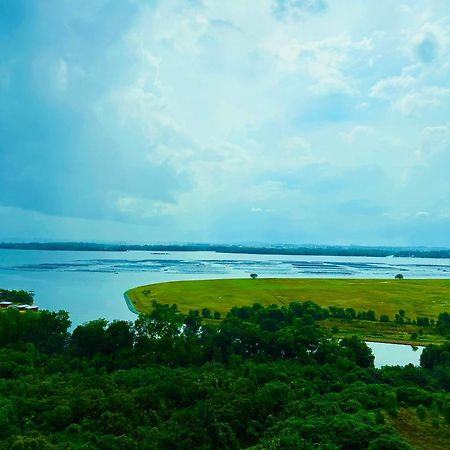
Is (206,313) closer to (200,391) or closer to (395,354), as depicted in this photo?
(395,354)

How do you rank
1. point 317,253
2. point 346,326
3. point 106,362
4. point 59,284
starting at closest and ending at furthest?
point 106,362 → point 346,326 → point 59,284 → point 317,253

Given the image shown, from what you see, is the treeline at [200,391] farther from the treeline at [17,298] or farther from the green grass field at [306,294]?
the treeline at [17,298]

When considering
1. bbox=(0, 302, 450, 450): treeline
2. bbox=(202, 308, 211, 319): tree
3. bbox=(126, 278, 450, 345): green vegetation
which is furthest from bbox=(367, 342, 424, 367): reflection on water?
bbox=(202, 308, 211, 319): tree

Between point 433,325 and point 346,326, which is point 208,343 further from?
point 433,325

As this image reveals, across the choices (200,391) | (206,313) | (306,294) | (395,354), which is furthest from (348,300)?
(200,391)

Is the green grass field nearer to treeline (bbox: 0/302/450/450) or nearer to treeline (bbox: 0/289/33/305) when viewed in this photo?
treeline (bbox: 0/289/33/305)

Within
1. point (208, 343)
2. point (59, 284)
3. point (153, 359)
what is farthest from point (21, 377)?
point (59, 284)
